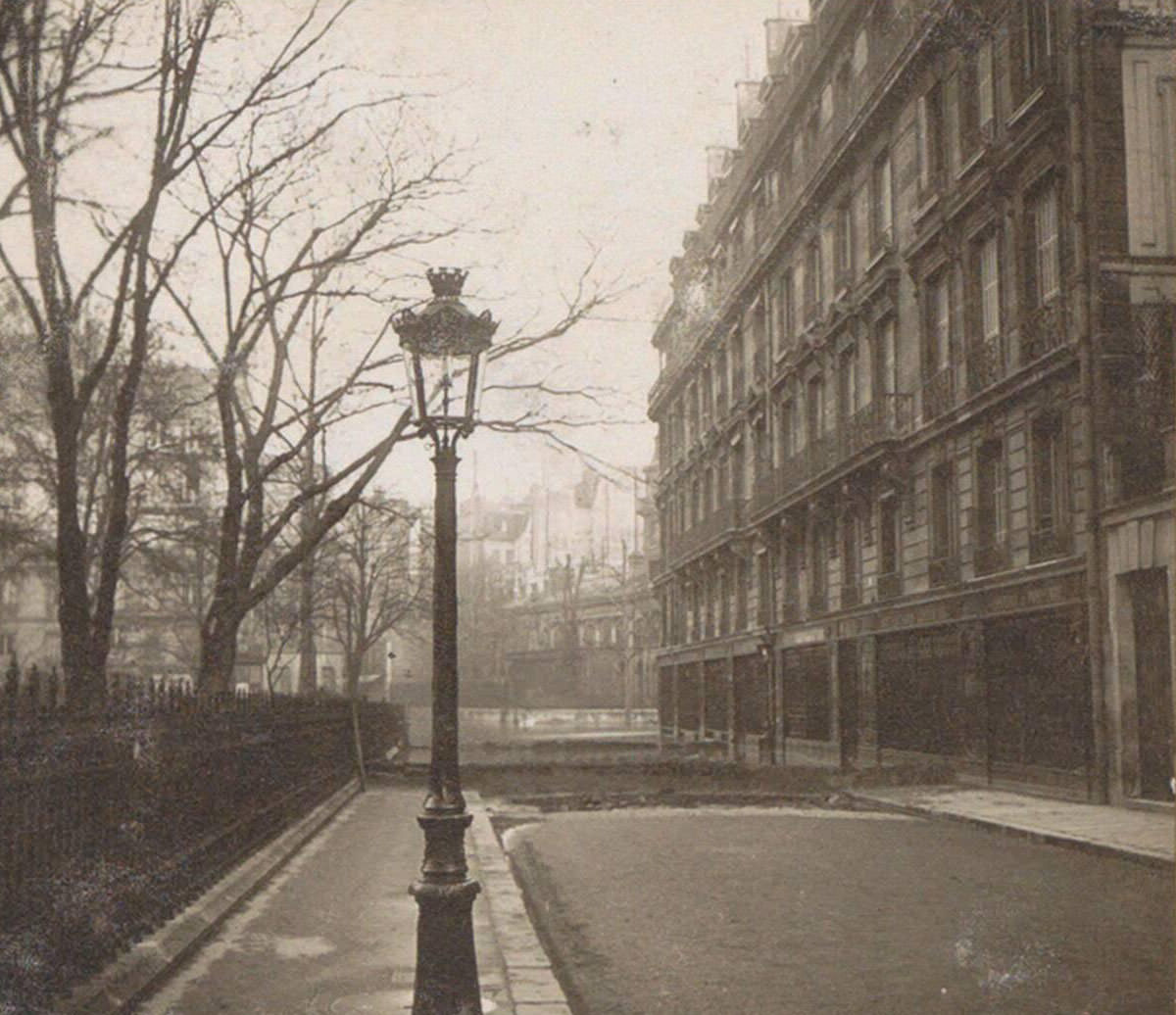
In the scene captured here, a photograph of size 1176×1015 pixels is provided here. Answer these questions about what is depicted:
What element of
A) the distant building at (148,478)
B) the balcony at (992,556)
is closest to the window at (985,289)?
the balcony at (992,556)

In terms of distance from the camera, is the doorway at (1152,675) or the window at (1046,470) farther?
the window at (1046,470)

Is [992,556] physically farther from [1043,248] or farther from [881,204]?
[881,204]

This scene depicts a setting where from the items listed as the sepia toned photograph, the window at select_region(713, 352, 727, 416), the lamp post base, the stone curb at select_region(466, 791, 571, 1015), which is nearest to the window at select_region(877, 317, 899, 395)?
the sepia toned photograph

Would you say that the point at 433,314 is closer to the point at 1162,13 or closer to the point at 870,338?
the point at 1162,13

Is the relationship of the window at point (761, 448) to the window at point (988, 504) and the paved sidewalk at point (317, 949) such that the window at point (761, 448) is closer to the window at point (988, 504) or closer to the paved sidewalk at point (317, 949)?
the window at point (988, 504)

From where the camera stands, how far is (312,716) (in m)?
16.1

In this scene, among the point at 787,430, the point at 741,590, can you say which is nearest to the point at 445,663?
the point at 787,430

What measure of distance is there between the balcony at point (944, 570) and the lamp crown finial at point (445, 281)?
16.6 meters

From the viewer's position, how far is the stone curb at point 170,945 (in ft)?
18.7

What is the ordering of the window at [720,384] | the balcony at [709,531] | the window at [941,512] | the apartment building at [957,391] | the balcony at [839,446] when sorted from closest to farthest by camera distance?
the apartment building at [957,391] → the window at [941,512] → the balcony at [839,446] → the balcony at [709,531] → the window at [720,384]

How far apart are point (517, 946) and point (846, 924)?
2.31 m

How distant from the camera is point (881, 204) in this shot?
25812 millimetres

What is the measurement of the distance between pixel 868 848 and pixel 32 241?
30.1 ft

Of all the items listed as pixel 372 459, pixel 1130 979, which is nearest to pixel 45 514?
pixel 372 459
